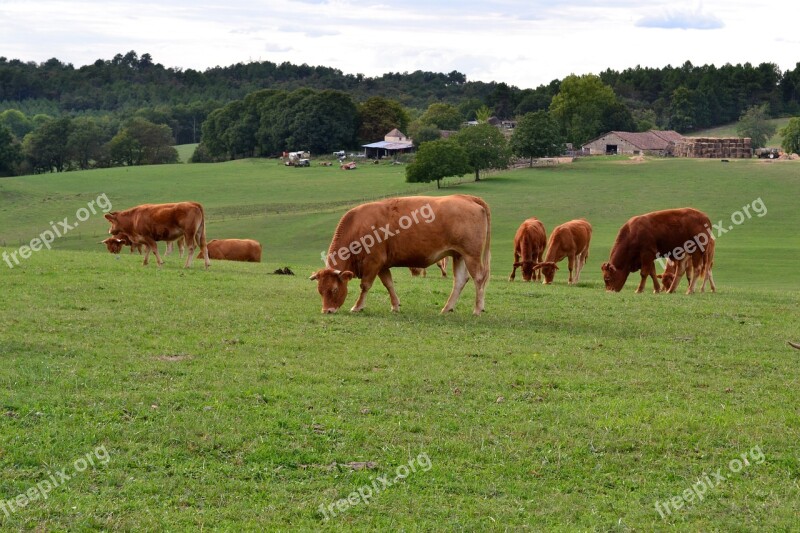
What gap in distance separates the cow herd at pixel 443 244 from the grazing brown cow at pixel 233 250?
0.04 m

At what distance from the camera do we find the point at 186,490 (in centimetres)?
832

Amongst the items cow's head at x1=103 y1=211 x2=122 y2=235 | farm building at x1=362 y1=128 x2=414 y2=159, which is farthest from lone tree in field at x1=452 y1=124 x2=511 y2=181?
cow's head at x1=103 y1=211 x2=122 y2=235

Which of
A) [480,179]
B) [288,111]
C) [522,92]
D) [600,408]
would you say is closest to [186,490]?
[600,408]

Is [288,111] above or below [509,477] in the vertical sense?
above

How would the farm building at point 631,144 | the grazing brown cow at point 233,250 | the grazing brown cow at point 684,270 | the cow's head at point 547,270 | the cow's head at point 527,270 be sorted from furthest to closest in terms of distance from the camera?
the farm building at point 631,144 → the grazing brown cow at point 233,250 → the cow's head at point 527,270 → the cow's head at point 547,270 → the grazing brown cow at point 684,270

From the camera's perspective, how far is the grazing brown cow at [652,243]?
952 inches

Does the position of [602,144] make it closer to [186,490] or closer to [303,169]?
[303,169]

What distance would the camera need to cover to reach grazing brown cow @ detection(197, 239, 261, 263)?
110 feet

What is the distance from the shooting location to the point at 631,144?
124062 mm

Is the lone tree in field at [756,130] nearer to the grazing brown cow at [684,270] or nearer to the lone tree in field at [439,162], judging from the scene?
the lone tree in field at [439,162]

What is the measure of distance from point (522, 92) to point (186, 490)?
172 metres

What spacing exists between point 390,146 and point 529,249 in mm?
100481

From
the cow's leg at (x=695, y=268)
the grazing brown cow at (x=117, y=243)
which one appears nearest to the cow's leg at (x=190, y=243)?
the grazing brown cow at (x=117, y=243)

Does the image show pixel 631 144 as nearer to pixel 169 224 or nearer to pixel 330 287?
pixel 169 224
